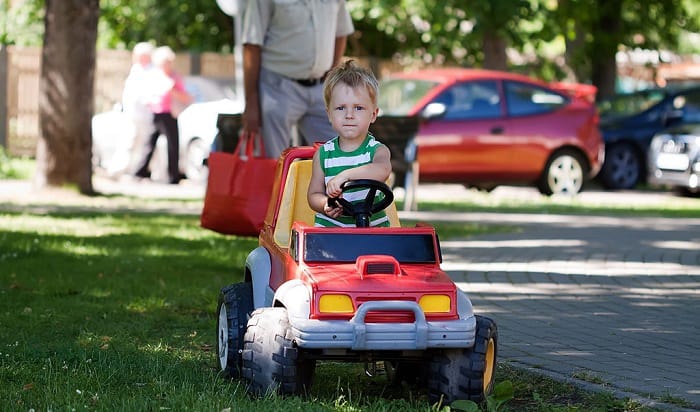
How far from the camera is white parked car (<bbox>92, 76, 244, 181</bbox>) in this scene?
2122cm

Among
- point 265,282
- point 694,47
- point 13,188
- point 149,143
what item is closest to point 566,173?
point 149,143

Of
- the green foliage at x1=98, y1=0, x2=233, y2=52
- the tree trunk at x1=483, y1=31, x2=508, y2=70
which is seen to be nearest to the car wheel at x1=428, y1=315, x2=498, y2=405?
the tree trunk at x1=483, y1=31, x2=508, y2=70

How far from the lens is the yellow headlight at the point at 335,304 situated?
537cm

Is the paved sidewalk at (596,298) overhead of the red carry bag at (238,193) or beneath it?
beneath

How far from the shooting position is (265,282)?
6.21 metres

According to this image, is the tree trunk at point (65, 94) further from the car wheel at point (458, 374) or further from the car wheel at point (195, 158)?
the car wheel at point (458, 374)

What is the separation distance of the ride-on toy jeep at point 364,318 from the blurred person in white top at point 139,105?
15.1m

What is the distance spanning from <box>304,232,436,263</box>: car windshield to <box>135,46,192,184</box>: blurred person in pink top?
15.0 m

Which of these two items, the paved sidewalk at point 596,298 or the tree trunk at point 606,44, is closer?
the paved sidewalk at point 596,298

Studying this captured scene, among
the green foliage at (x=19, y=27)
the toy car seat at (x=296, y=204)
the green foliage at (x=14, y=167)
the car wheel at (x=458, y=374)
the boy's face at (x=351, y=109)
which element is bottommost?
the green foliage at (x=14, y=167)

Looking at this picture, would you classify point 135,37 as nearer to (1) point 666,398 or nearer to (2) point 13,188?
(2) point 13,188

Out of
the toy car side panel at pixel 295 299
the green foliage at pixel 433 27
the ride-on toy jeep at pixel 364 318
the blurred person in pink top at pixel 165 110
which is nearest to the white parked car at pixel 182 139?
the blurred person in pink top at pixel 165 110

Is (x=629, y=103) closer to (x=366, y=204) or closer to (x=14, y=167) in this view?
(x=14, y=167)

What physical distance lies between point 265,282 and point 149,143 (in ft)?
48.6
